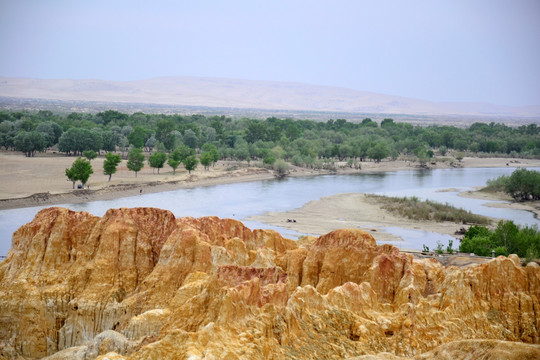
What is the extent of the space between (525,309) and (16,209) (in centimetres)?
6211

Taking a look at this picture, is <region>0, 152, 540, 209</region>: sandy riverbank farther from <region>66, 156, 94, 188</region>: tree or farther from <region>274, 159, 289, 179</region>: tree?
<region>66, 156, 94, 188</region>: tree

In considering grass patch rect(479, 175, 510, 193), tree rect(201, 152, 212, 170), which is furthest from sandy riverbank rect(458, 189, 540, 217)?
tree rect(201, 152, 212, 170)

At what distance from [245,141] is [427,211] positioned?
2537 inches

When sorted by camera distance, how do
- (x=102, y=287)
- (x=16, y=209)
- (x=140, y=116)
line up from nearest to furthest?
(x=102, y=287)
(x=16, y=209)
(x=140, y=116)

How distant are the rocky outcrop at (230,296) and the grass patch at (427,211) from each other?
4508 centimetres

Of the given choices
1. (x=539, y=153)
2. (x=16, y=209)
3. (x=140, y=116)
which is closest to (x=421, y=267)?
(x=16, y=209)

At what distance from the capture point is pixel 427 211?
77.6 metres

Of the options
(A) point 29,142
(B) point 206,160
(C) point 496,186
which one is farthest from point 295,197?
(A) point 29,142

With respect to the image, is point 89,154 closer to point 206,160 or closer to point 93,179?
point 93,179

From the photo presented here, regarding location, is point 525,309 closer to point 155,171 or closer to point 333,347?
point 333,347

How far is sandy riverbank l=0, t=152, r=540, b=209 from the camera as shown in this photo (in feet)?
265

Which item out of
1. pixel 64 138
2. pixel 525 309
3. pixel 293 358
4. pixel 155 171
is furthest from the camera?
pixel 64 138

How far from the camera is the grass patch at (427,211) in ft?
243

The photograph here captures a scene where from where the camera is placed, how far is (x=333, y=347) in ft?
72.1
